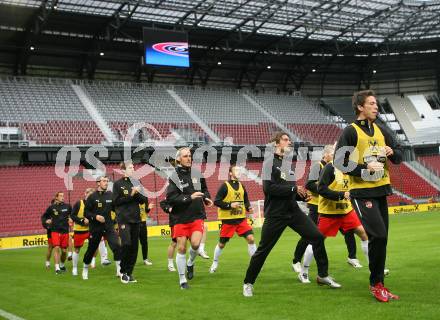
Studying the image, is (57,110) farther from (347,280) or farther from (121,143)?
(347,280)

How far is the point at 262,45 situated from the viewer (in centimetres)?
4712

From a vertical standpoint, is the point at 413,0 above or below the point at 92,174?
above

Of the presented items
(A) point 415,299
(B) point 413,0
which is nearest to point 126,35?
(B) point 413,0

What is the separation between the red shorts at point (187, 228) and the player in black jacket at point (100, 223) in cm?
263

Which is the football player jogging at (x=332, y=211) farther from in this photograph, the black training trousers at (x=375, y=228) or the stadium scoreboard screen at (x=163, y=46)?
the stadium scoreboard screen at (x=163, y=46)

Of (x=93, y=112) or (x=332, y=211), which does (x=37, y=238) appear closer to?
(x=93, y=112)

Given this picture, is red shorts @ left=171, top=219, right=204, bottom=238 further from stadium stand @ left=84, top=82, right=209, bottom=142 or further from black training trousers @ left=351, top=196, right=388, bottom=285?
stadium stand @ left=84, top=82, right=209, bottom=142

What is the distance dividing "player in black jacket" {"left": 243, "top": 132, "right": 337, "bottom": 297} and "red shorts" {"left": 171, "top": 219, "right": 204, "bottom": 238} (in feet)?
5.68

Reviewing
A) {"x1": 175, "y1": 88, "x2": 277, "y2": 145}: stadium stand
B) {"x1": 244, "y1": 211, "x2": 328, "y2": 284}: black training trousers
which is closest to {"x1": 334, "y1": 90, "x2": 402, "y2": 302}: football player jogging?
{"x1": 244, "y1": 211, "x2": 328, "y2": 284}: black training trousers

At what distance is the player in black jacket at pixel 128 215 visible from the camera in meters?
10.1

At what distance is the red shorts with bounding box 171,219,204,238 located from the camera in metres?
9.01

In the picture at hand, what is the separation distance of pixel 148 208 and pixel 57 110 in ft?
89.4

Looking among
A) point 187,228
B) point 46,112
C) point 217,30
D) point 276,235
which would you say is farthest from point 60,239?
point 217,30

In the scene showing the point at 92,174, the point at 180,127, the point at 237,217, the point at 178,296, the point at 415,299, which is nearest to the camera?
the point at 415,299
